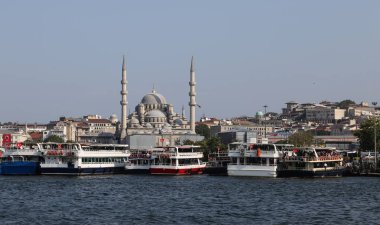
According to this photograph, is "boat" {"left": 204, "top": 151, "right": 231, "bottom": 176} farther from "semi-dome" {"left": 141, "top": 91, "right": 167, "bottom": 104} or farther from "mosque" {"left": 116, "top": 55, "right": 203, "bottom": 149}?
"semi-dome" {"left": 141, "top": 91, "right": 167, "bottom": 104}

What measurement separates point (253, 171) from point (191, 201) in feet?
65.6

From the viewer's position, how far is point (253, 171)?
6134cm

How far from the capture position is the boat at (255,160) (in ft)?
200

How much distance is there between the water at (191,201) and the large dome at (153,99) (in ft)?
339

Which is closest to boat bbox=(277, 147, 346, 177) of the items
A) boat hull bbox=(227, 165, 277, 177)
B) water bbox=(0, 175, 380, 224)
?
boat hull bbox=(227, 165, 277, 177)

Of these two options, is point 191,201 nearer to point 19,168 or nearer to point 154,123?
point 19,168

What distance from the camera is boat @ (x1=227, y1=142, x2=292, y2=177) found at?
61.0 meters

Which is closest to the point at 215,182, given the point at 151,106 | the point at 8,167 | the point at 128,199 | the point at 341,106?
the point at 128,199

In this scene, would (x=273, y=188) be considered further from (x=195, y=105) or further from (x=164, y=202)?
(x=195, y=105)

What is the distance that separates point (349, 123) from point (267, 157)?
105 m


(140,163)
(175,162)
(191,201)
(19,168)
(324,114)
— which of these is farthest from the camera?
(324,114)

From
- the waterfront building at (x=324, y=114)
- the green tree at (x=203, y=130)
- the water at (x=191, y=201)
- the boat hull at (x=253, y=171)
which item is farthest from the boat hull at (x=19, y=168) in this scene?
the waterfront building at (x=324, y=114)

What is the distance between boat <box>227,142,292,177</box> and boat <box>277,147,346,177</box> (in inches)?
29.8

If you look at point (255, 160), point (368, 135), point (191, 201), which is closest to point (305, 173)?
point (255, 160)
